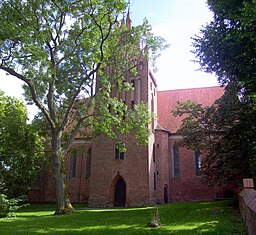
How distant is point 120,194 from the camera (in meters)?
22.7

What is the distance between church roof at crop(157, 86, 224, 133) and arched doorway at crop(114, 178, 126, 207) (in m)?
7.49

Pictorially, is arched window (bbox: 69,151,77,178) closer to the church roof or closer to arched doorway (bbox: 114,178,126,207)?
arched doorway (bbox: 114,178,126,207)

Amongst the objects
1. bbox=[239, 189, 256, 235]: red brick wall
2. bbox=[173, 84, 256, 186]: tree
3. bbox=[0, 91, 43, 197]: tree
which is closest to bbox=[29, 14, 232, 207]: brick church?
bbox=[173, 84, 256, 186]: tree

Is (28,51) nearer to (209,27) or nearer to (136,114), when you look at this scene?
(136,114)

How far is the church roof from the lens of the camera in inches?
1089

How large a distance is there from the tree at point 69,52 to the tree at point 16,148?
3.86 metres

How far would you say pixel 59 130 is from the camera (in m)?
16.4

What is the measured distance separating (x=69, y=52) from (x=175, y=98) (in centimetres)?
1615

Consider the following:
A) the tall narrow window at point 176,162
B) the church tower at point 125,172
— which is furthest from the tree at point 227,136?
the tall narrow window at point 176,162

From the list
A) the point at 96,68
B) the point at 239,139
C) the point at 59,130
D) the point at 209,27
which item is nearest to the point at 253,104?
the point at 239,139

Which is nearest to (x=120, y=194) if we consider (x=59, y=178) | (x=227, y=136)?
(x=59, y=178)

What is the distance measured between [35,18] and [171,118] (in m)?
17.6

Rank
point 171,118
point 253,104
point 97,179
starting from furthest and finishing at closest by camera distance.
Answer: point 171,118 < point 97,179 < point 253,104

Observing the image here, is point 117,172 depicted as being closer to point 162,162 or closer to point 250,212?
point 162,162
